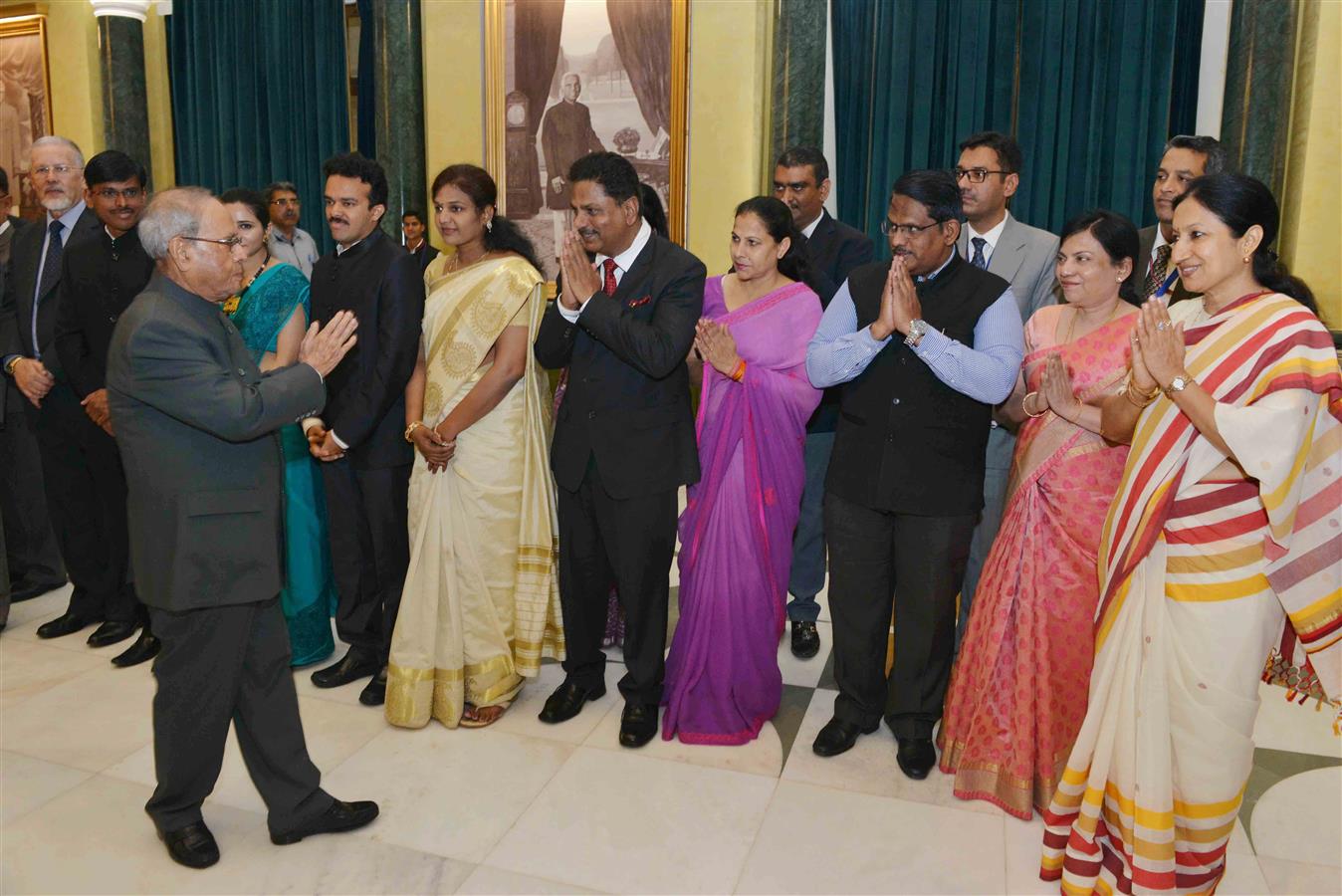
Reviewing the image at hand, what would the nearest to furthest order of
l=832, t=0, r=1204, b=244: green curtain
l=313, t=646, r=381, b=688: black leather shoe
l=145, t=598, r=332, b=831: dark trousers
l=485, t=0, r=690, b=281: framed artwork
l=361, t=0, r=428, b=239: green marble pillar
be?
l=145, t=598, r=332, b=831: dark trousers, l=313, t=646, r=381, b=688: black leather shoe, l=832, t=0, r=1204, b=244: green curtain, l=485, t=0, r=690, b=281: framed artwork, l=361, t=0, r=428, b=239: green marble pillar

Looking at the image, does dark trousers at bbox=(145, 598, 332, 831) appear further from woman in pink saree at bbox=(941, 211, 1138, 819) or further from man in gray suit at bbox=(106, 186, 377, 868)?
woman in pink saree at bbox=(941, 211, 1138, 819)

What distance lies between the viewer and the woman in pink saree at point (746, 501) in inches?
116

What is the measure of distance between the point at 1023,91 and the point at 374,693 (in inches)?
177

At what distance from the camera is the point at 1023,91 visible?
5.34 metres

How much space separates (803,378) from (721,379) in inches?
9.8

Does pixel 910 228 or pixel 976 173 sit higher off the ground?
pixel 976 173

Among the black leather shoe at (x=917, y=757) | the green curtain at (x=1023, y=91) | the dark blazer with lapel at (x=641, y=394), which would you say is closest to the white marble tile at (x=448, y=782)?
the dark blazer with lapel at (x=641, y=394)

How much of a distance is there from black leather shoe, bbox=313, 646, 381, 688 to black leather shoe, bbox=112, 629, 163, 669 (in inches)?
26.9

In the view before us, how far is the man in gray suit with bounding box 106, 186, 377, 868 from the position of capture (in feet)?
6.97

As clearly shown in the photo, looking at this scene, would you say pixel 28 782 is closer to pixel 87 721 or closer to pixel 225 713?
pixel 87 721

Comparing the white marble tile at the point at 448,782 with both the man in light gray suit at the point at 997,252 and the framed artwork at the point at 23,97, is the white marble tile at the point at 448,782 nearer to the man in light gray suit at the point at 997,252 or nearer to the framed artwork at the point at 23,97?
the man in light gray suit at the point at 997,252

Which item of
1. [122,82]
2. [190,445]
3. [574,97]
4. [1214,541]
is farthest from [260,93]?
[1214,541]

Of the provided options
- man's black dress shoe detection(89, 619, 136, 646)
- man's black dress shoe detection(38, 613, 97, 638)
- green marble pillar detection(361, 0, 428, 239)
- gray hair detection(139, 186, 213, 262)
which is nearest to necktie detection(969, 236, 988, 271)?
gray hair detection(139, 186, 213, 262)

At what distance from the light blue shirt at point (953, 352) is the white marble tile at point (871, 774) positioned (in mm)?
1071
